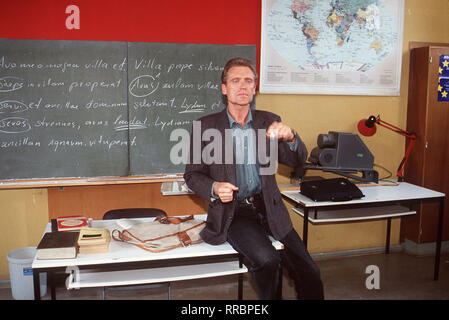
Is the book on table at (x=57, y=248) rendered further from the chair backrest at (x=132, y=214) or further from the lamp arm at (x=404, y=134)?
the lamp arm at (x=404, y=134)

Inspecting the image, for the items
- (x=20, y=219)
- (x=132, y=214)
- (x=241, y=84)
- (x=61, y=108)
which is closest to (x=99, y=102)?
(x=61, y=108)

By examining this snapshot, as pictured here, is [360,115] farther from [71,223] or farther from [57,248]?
[57,248]

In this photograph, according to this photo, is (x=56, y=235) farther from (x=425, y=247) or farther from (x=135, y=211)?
(x=425, y=247)

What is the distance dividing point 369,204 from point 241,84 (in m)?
1.67

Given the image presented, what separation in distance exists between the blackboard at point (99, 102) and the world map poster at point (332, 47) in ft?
1.21

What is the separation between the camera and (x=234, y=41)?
128 inches

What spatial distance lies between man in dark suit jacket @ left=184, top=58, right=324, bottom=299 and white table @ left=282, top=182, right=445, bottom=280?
0.70m

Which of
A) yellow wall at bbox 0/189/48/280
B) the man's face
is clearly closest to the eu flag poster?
the man's face

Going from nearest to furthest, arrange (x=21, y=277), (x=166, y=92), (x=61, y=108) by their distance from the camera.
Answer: (x=21, y=277)
(x=61, y=108)
(x=166, y=92)

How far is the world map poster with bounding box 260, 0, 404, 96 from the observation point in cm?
332

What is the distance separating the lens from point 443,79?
11.5 feet
